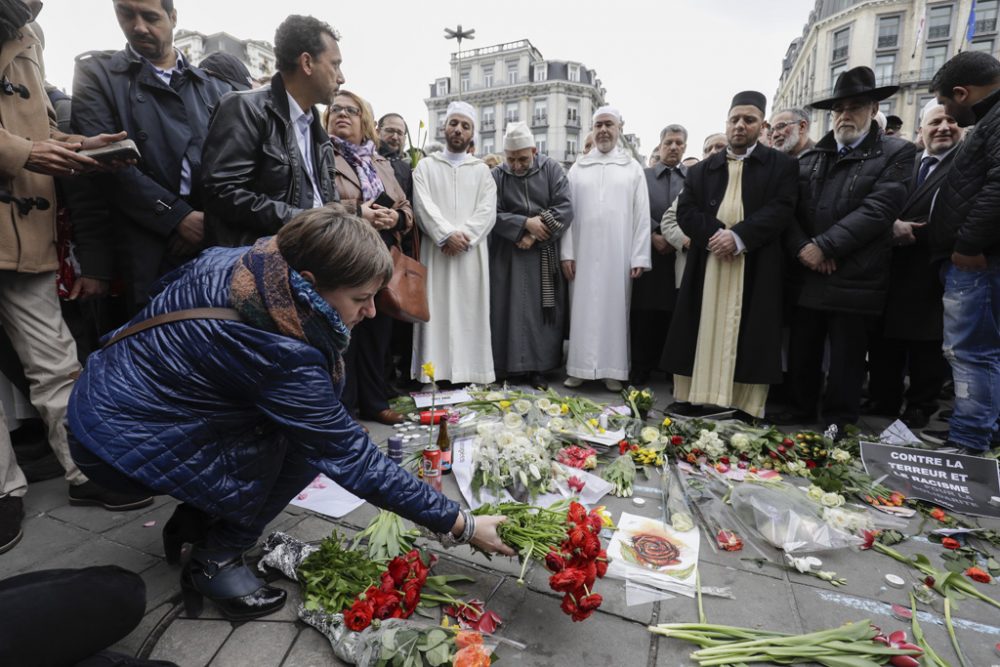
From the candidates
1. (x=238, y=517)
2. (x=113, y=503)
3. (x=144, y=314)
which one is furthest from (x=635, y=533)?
(x=113, y=503)

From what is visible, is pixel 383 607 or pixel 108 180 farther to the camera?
pixel 108 180

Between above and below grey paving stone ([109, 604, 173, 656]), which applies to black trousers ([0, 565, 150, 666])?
above

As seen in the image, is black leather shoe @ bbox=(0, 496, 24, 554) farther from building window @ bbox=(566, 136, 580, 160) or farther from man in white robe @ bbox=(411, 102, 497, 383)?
building window @ bbox=(566, 136, 580, 160)

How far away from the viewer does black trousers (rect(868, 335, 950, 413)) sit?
4.23 meters

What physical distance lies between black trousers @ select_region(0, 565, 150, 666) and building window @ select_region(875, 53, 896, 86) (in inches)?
1673

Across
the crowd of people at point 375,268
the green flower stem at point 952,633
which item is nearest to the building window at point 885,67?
the crowd of people at point 375,268

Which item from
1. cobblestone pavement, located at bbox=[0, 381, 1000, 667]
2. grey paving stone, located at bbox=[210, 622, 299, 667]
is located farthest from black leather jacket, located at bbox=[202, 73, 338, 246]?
grey paving stone, located at bbox=[210, 622, 299, 667]

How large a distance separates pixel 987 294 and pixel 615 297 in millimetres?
2582

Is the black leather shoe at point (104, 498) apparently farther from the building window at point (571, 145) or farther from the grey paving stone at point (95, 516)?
the building window at point (571, 145)

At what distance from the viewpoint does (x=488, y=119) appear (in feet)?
150

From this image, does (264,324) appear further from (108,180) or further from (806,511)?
(806,511)

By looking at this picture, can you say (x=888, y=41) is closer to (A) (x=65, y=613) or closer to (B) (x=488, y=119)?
(B) (x=488, y=119)

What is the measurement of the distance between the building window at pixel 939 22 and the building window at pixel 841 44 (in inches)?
160

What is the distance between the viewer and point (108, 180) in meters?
2.67
